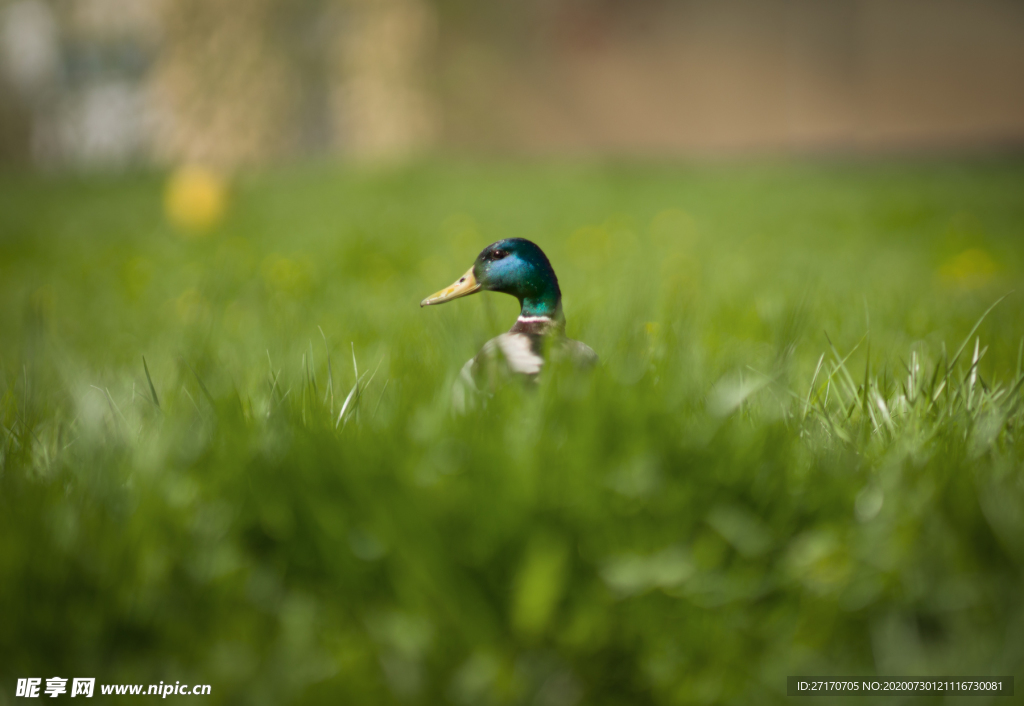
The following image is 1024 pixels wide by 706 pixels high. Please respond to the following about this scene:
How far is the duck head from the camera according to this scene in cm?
98

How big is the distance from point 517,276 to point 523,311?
6 cm

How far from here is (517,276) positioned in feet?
3.23

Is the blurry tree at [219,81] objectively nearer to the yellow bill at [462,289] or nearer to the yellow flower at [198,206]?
the yellow flower at [198,206]

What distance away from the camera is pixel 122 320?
9.21ft

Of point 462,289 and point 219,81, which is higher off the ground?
point 219,81

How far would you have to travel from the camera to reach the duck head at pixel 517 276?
3.21ft

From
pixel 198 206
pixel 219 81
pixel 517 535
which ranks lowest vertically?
pixel 517 535

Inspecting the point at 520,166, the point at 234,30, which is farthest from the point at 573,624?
the point at 234,30

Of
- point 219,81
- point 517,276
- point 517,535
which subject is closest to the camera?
point 517,535

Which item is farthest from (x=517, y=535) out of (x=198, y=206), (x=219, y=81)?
(x=219, y=81)

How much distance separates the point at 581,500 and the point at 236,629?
0.40 m

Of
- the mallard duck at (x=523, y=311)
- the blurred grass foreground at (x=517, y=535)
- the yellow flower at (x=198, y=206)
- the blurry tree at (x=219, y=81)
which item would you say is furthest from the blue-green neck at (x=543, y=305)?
the blurry tree at (x=219, y=81)

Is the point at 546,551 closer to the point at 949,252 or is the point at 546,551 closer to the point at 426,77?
the point at 949,252

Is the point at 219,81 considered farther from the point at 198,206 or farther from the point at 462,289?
the point at 462,289
